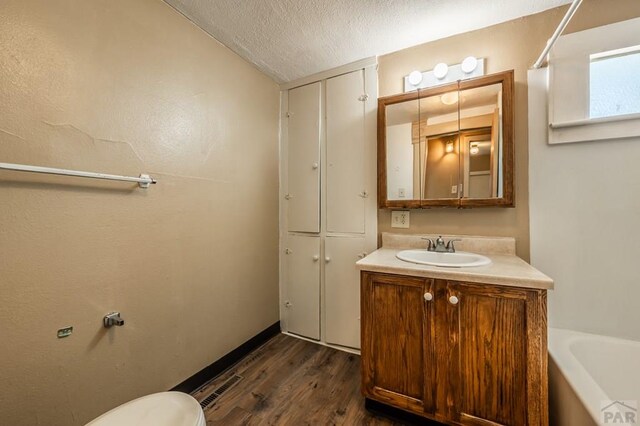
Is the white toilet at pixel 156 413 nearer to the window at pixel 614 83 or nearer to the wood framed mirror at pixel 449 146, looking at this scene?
the wood framed mirror at pixel 449 146

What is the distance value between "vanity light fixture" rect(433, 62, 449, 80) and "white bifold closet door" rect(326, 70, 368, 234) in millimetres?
498

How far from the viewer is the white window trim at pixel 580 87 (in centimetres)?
125

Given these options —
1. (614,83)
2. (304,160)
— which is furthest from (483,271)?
(304,160)

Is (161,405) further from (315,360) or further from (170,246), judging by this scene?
(315,360)

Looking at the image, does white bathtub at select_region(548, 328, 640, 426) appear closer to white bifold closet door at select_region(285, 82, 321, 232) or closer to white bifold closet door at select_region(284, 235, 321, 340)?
white bifold closet door at select_region(284, 235, 321, 340)

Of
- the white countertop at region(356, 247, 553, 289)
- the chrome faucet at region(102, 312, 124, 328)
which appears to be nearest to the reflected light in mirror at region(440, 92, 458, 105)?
the white countertop at region(356, 247, 553, 289)

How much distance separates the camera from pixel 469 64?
1.54 metres

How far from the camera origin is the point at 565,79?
1356 millimetres

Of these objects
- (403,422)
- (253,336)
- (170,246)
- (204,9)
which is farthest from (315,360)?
(204,9)

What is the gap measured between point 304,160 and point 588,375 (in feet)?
6.45

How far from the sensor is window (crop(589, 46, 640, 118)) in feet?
4.07

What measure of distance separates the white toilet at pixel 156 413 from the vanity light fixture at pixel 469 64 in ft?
6.97

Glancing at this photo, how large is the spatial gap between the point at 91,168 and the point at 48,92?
0.30 meters

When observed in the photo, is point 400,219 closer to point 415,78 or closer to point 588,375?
point 415,78
